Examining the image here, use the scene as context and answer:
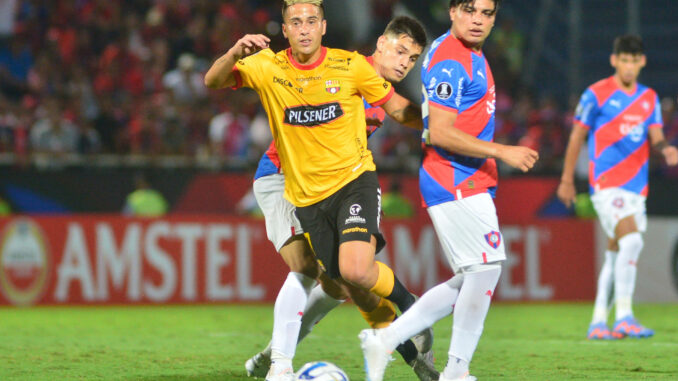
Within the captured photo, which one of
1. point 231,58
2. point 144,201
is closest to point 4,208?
point 144,201

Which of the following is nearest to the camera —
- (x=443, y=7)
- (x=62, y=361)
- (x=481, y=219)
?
(x=481, y=219)

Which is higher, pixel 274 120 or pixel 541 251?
pixel 274 120

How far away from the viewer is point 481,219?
19.1 feet

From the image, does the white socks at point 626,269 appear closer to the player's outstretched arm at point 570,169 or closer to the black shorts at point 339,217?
the player's outstretched arm at point 570,169

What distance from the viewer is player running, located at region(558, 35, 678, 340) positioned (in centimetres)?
924

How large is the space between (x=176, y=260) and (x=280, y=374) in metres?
8.51

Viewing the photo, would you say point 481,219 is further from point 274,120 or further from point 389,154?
point 389,154

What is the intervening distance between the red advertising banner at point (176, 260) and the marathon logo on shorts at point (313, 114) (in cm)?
850

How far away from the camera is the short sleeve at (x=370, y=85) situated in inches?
240

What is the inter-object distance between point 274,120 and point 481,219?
140 cm

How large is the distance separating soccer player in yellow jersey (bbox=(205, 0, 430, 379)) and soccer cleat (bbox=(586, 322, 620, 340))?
3649mm

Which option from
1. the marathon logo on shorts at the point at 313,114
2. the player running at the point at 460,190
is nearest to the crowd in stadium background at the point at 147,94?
the marathon logo on shorts at the point at 313,114

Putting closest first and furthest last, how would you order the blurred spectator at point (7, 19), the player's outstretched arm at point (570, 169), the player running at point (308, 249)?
the player running at point (308, 249) < the player's outstretched arm at point (570, 169) < the blurred spectator at point (7, 19)

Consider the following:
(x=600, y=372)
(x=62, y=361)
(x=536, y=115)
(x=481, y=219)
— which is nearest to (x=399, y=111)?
(x=481, y=219)
